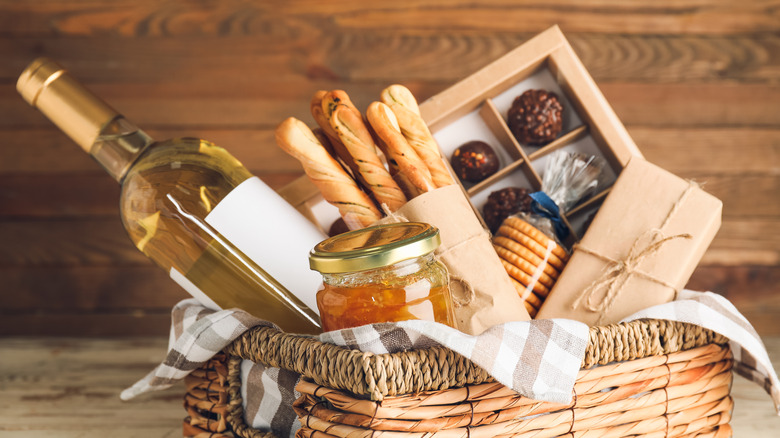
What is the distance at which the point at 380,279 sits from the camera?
1.71ft

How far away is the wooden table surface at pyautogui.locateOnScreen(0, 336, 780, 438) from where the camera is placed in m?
0.83

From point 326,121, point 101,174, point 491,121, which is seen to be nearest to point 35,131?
point 101,174

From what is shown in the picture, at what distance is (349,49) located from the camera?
4.12 ft

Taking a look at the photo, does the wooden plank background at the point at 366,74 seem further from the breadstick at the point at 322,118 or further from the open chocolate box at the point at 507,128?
the breadstick at the point at 322,118

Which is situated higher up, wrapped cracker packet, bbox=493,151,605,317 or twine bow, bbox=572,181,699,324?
wrapped cracker packet, bbox=493,151,605,317

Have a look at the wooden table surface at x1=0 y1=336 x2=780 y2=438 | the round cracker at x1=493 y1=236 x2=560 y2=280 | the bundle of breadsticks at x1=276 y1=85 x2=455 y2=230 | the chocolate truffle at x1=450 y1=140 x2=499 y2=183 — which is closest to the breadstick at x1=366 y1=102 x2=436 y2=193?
the bundle of breadsticks at x1=276 y1=85 x2=455 y2=230

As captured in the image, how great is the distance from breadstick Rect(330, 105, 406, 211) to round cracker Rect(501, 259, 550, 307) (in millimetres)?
162

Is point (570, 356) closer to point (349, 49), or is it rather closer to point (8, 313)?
point (349, 49)

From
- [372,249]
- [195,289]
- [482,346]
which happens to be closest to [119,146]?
[195,289]

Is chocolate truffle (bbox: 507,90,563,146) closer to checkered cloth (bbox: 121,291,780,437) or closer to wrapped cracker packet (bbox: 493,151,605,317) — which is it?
wrapped cracker packet (bbox: 493,151,605,317)

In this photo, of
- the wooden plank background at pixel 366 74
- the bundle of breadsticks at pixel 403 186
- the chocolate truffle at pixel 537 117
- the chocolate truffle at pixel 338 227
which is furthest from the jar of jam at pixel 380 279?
the wooden plank background at pixel 366 74

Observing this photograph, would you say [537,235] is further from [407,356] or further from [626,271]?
[407,356]

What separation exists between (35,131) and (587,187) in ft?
3.71

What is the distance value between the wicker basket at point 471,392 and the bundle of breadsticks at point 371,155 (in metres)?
0.20
